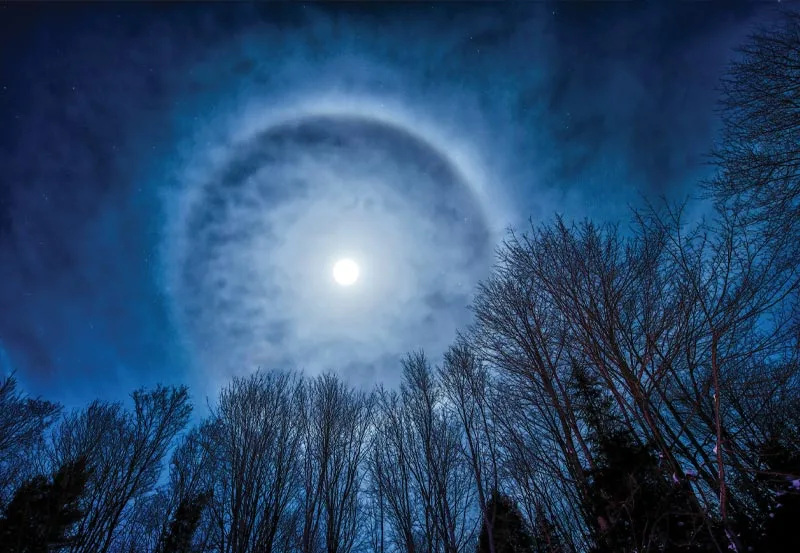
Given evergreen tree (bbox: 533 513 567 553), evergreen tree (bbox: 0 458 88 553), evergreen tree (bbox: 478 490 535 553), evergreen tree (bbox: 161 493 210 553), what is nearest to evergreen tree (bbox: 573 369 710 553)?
evergreen tree (bbox: 533 513 567 553)

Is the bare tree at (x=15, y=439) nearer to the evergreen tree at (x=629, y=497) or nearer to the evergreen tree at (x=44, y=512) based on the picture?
the evergreen tree at (x=44, y=512)

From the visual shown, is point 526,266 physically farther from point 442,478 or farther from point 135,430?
point 135,430

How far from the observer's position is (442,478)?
10.6 metres

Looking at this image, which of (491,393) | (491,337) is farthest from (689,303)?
(491,393)

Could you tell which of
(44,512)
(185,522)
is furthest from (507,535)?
(44,512)

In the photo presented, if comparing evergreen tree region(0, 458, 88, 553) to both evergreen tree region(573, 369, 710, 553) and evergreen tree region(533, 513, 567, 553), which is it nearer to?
evergreen tree region(533, 513, 567, 553)

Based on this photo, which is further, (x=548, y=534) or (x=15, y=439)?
(x=15, y=439)

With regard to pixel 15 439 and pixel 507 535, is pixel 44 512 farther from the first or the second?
pixel 507 535

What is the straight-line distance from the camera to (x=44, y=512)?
12.3 meters

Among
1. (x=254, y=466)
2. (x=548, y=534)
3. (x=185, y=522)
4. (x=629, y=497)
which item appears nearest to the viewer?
(x=629, y=497)

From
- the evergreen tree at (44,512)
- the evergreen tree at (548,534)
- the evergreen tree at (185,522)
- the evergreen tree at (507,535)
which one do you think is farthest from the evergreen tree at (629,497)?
the evergreen tree at (185,522)

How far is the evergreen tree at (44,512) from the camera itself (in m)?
11.8

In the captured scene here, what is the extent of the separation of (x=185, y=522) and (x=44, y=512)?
6.15m

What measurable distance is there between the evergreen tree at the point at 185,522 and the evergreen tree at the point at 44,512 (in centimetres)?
430
